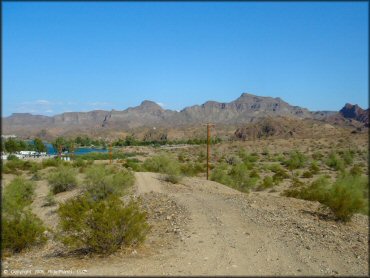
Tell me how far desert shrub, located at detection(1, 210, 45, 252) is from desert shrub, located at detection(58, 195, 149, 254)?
11.0 ft

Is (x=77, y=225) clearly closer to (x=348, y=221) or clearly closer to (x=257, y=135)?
(x=348, y=221)

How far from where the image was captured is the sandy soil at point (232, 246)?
403 inches

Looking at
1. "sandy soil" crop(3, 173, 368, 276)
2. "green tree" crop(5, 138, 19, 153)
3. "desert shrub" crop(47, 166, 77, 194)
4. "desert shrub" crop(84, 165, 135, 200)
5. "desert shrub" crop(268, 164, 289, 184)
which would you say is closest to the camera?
"sandy soil" crop(3, 173, 368, 276)

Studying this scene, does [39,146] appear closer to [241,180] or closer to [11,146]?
[11,146]

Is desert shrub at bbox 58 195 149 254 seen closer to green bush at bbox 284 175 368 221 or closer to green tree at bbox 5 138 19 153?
green bush at bbox 284 175 368 221

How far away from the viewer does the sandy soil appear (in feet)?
33.6

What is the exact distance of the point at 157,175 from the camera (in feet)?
116

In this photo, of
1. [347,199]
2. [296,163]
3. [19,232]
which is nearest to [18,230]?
[19,232]

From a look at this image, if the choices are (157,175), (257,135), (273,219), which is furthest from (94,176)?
(257,135)

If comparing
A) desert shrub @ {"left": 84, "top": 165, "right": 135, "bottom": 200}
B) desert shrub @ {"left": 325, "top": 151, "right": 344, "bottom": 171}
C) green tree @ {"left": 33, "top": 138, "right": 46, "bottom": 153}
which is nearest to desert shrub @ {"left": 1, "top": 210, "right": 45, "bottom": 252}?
desert shrub @ {"left": 84, "top": 165, "right": 135, "bottom": 200}

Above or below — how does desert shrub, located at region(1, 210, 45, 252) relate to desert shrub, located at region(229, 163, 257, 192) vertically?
above

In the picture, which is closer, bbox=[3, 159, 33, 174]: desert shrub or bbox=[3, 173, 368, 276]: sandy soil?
bbox=[3, 173, 368, 276]: sandy soil

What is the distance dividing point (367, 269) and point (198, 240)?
528 cm

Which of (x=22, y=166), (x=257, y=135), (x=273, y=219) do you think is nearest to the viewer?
(x=273, y=219)
